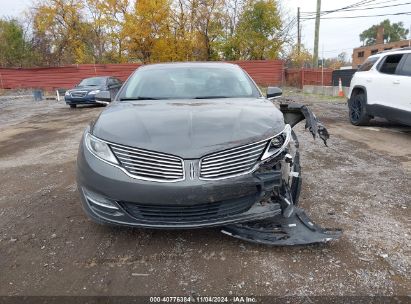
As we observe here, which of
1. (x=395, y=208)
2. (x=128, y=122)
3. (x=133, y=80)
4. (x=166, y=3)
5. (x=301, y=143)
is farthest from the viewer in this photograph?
(x=166, y=3)

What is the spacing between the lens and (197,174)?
8.95ft

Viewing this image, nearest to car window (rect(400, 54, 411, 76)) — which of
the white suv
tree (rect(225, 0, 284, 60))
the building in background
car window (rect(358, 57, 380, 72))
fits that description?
the white suv

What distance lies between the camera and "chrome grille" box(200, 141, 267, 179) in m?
2.76

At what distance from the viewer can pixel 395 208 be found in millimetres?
3705

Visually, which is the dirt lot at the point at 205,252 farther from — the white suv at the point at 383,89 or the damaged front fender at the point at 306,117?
the white suv at the point at 383,89

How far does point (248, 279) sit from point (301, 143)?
4652mm

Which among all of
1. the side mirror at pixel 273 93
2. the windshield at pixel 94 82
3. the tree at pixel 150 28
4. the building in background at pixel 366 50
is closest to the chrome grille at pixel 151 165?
Result: the side mirror at pixel 273 93

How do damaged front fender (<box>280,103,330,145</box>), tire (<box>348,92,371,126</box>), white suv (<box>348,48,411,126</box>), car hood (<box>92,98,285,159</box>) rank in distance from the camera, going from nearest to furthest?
car hood (<box>92,98,285,159</box>) → damaged front fender (<box>280,103,330,145</box>) → white suv (<box>348,48,411,126</box>) → tire (<box>348,92,371,126</box>)

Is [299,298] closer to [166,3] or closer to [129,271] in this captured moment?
[129,271]

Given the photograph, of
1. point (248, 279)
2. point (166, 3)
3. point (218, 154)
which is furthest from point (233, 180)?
point (166, 3)

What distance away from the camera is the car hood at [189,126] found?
2.82m

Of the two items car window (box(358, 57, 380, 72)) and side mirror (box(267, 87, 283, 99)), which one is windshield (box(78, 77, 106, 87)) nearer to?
car window (box(358, 57, 380, 72))

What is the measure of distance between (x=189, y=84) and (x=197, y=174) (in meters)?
1.82

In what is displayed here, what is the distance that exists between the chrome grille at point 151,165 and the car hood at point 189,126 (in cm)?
5
